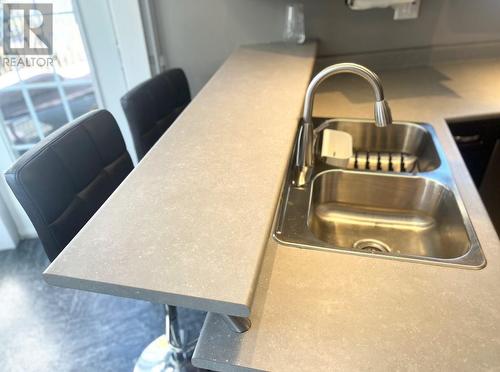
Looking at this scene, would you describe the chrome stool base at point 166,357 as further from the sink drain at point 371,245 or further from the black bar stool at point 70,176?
the sink drain at point 371,245

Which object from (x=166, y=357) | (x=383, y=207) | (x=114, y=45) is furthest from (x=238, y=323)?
(x=114, y=45)

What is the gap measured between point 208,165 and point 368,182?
0.54 meters

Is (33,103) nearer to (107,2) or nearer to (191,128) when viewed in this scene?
(107,2)

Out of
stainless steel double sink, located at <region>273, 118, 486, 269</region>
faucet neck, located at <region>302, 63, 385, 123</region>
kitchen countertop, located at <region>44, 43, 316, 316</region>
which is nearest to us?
kitchen countertop, located at <region>44, 43, 316, 316</region>

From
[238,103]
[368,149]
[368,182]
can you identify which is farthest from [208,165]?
[368,149]

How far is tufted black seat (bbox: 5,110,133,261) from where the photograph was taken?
918 millimetres

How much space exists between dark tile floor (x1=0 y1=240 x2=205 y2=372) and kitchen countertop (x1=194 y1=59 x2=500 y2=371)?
1051mm

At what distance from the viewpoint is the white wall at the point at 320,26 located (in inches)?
68.0

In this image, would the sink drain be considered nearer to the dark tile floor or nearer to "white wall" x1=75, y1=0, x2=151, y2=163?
the dark tile floor

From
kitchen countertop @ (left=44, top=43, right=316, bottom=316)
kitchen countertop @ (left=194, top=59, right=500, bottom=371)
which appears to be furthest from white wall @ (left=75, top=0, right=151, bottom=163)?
kitchen countertop @ (left=194, top=59, right=500, bottom=371)

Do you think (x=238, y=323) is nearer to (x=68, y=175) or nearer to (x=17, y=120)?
(x=68, y=175)

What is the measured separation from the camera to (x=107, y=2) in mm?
1603

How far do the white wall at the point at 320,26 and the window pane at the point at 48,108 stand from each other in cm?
58

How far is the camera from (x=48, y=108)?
183 centimetres
